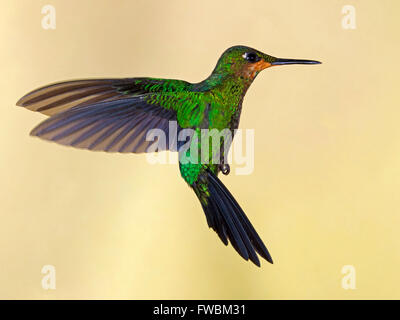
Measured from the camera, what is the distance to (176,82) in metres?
0.50

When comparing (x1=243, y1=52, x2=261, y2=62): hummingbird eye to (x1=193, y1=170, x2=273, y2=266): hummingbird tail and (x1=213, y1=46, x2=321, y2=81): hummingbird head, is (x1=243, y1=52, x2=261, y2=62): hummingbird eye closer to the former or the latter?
(x1=213, y1=46, x2=321, y2=81): hummingbird head

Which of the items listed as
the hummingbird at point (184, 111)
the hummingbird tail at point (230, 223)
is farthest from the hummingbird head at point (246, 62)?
the hummingbird tail at point (230, 223)

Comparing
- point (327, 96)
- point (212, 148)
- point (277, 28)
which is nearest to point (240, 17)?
point (277, 28)

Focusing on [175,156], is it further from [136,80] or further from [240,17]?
[240,17]

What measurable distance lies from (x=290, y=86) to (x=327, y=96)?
65 millimetres

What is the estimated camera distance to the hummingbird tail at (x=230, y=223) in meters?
0.45

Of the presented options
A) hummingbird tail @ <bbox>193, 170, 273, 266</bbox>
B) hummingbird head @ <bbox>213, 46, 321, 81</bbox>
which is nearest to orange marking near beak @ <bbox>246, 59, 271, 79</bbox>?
hummingbird head @ <bbox>213, 46, 321, 81</bbox>

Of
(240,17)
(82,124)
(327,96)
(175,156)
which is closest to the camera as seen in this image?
(82,124)

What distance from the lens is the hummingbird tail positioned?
0.45 m

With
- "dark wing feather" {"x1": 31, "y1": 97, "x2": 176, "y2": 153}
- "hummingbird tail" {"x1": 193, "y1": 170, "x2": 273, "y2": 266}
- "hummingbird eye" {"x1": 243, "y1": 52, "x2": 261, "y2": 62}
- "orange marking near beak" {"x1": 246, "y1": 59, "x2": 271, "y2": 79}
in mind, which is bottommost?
"hummingbird tail" {"x1": 193, "y1": 170, "x2": 273, "y2": 266}

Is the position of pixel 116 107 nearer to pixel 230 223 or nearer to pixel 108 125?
pixel 108 125

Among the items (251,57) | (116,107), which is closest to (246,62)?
(251,57)

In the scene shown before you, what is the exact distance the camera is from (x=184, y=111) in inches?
19.5

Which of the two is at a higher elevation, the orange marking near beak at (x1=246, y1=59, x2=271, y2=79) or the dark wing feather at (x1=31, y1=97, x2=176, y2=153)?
the orange marking near beak at (x1=246, y1=59, x2=271, y2=79)
